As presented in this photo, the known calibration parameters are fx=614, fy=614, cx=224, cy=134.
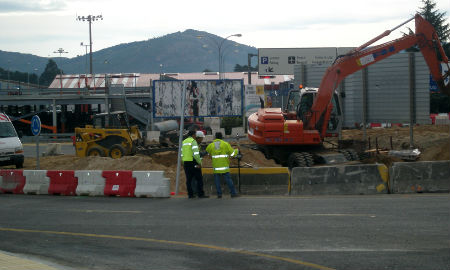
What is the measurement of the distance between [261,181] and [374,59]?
753 centimetres

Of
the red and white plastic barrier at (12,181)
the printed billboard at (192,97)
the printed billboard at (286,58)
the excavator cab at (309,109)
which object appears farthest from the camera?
the printed billboard at (286,58)

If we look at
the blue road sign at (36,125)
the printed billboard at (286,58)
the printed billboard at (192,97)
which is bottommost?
the blue road sign at (36,125)

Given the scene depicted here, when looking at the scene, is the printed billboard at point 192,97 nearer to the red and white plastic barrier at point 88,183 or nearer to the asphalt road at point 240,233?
the red and white plastic barrier at point 88,183

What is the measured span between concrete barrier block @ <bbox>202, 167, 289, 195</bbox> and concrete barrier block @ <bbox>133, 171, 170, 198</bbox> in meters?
1.46

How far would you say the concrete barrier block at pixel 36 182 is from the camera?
19438 mm

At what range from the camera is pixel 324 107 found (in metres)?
21.9

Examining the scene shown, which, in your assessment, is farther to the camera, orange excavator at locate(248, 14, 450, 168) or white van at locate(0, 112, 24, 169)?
white van at locate(0, 112, 24, 169)

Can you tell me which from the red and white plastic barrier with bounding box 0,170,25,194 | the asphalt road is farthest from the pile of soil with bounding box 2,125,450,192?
the asphalt road

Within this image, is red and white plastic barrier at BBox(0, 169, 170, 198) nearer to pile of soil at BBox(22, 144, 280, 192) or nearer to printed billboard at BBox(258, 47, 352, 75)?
pile of soil at BBox(22, 144, 280, 192)

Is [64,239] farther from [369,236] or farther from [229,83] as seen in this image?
[229,83]

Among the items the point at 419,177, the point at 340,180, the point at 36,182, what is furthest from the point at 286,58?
the point at 419,177

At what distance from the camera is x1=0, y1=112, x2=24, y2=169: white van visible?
2722cm

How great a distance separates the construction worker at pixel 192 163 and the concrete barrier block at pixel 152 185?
86cm

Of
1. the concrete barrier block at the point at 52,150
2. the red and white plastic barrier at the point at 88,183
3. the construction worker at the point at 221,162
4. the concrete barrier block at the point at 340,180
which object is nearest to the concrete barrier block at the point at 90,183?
the red and white plastic barrier at the point at 88,183
